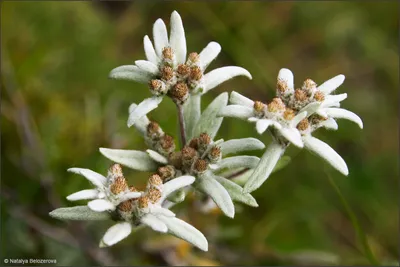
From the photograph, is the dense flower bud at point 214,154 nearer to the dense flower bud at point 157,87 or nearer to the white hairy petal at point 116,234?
the dense flower bud at point 157,87

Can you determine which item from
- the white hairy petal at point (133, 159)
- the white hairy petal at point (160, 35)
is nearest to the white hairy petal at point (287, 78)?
the white hairy petal at point (160, 35)

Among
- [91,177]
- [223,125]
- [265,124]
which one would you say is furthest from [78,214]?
[223,125]

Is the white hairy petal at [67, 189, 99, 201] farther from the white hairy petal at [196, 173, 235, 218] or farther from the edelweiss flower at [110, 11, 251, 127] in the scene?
the white hairy petal at [196, 173, 235, 218]

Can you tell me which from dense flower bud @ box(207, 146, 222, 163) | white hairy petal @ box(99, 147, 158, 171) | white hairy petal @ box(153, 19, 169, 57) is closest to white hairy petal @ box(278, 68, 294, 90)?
dense flower bud @ box(207, 146, 222, 163)

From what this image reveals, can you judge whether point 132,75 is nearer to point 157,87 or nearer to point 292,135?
point 157,87

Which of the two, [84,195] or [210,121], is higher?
[210,121]

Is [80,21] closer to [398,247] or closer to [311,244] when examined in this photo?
[311,244]
